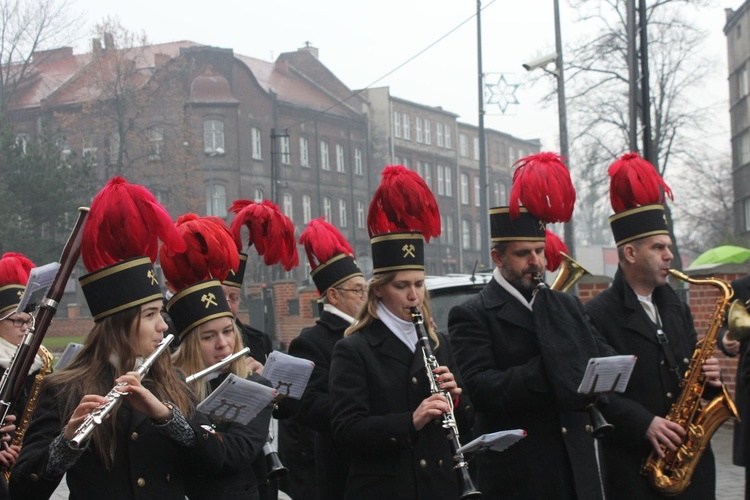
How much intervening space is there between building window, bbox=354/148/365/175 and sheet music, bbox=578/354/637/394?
238ft

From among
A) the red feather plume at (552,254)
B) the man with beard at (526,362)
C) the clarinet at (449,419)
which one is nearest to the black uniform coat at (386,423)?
the clarinet at (449,419)

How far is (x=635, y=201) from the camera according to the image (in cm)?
623

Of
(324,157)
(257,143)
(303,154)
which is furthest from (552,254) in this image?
(324,157)

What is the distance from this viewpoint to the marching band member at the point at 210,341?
Answer: 4973 millimetres

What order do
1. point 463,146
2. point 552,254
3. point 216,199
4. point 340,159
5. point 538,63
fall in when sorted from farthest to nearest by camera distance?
1. point 463,146
2. point 340,159
3. point 216,199
4. point 538,63
5. point 552,254

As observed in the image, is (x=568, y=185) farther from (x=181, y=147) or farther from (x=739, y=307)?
(x=181, y=147)

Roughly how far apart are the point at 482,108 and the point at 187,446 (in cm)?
2756

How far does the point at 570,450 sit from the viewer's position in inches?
211

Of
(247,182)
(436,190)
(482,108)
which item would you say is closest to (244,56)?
(247,182)

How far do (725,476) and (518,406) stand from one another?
6.22 metres

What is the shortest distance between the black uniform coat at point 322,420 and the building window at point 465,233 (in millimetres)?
83043

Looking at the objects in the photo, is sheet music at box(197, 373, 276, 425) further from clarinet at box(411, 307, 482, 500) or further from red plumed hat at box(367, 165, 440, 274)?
red plumed hat at box(367, 165, 440, 274)

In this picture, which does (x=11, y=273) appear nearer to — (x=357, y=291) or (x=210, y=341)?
(x=357, y=291)

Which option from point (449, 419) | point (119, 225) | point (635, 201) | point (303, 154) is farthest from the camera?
point (303, 154)
